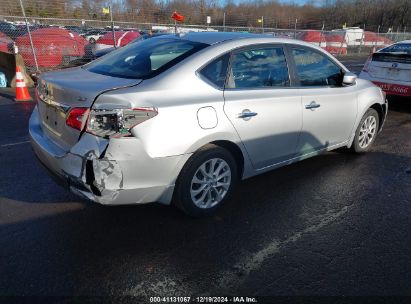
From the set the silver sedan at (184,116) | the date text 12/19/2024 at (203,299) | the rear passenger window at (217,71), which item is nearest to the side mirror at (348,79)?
the silver sedan at (184,116)

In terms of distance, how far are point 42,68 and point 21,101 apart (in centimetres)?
390

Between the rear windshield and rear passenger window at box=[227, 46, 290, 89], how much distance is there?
0.38 metres

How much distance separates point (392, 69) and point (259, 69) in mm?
5295

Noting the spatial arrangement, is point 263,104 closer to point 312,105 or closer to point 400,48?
point 312,105

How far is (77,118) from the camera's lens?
285 centimetres

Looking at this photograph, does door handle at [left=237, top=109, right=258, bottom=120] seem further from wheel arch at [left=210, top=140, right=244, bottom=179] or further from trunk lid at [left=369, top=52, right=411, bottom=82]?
trunk lid at [left=369, top=52, right=411, bottom=82]

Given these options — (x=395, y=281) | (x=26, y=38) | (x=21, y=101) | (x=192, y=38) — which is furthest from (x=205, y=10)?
(x=395, y=281)

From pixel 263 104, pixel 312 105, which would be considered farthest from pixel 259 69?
pixel 312 105

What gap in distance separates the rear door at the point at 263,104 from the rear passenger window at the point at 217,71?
0.20ft

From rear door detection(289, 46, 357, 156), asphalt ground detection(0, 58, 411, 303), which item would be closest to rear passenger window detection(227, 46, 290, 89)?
rear door detection(289, 46, 357, 156)

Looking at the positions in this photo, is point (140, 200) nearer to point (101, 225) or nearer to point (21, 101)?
point (101, 225)

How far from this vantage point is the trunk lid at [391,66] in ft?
24.4

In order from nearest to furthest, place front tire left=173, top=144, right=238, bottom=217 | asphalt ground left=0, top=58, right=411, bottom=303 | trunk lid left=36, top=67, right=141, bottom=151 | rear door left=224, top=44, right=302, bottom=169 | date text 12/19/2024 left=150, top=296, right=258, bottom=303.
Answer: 1. date text 12/19/2024 left=150, top=296, right=258, bottom=303
2. asphalt ground left=0, top=58, right=411, bottom=303
3. trunk lid left=36, top=67, right=141, bottom=151
4. front tire left=173, top=144, right=238, bottom=217
5. rear door left=224, top=44, right=302, bottom=169

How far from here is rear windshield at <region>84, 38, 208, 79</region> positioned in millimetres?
3219
